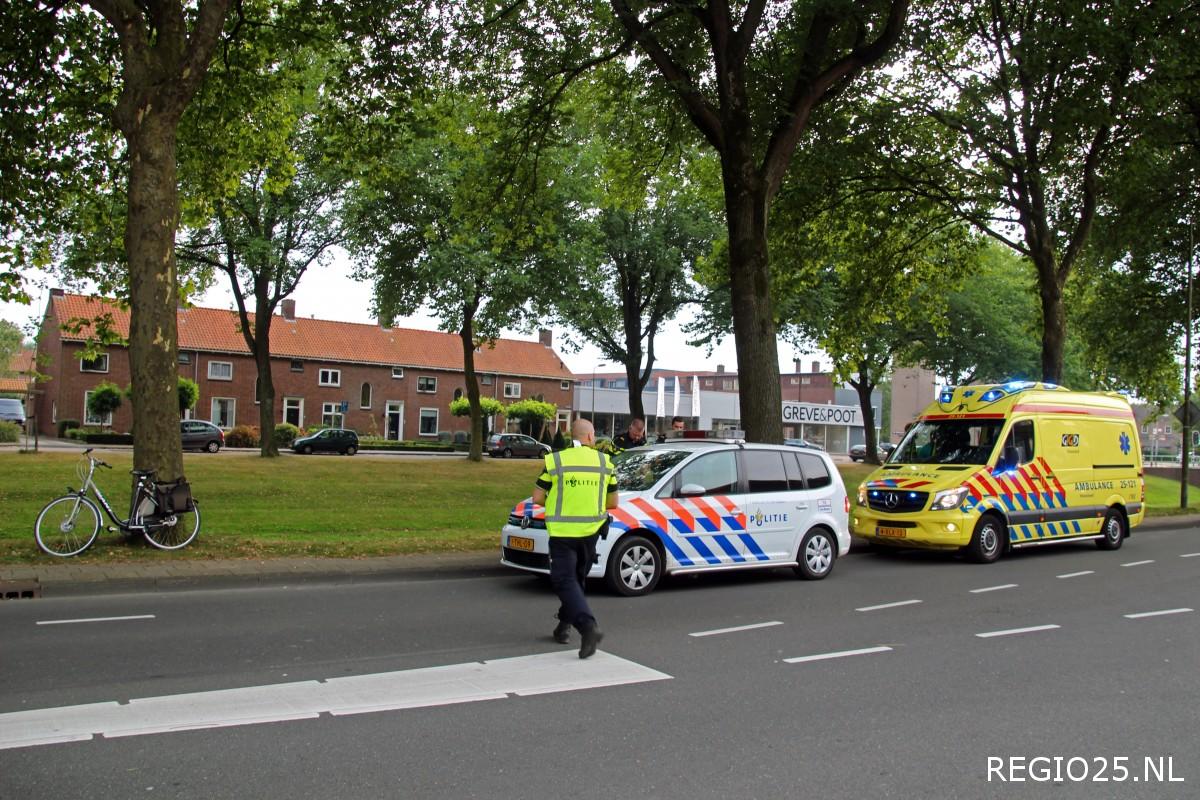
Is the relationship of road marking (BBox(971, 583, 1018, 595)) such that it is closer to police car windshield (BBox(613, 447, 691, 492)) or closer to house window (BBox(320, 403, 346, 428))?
police car windshield (BBox(613, 447, 691, 492))

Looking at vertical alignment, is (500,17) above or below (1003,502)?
above

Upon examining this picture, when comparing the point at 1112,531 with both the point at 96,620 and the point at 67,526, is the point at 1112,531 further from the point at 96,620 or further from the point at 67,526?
the point at 67,526

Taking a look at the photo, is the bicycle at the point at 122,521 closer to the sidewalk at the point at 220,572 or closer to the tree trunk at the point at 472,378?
the sidewalk at the point at 220,572

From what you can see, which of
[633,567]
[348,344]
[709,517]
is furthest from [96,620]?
[348,344]

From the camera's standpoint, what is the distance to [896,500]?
44.3 ft

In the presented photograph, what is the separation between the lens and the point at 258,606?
8.75 meters

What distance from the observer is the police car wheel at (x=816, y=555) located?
11344mm

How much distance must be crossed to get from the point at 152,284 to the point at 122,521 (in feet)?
9.37

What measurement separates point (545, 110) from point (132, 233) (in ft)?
27.3

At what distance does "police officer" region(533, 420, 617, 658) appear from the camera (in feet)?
22.8

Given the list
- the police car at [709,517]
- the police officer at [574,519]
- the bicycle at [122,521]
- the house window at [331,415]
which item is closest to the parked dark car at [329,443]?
the house window at [331,415]

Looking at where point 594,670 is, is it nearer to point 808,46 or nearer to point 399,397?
point 808,46

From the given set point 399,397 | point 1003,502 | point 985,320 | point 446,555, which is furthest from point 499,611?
point 399,397

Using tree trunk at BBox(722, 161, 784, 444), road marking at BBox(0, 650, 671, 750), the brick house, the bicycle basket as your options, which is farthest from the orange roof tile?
road marking at BBox(0, 650, 671, 750)
